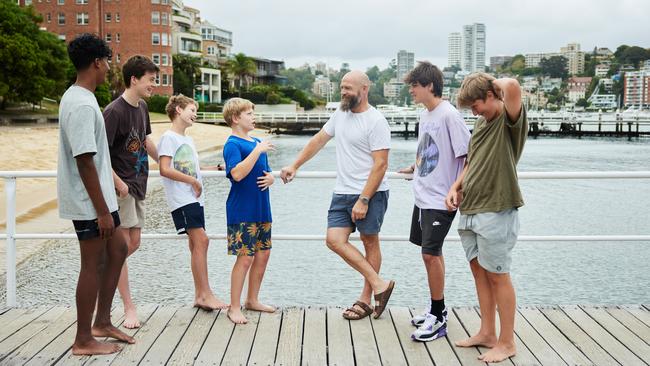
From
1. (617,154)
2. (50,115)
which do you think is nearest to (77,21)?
(50,115)

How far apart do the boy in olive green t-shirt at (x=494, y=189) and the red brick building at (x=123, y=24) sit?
7405 centimetres

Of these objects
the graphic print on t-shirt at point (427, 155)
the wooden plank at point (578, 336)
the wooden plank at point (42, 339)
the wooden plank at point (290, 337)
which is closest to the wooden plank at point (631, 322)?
the wooden plank at point (578, 336)

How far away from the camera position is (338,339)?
169 inches

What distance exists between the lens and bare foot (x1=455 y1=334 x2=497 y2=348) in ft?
13.6

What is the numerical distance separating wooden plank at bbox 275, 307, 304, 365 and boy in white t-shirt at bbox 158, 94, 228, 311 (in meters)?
0.47

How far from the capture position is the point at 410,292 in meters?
12.8

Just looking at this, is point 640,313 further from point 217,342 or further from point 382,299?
point 217,342

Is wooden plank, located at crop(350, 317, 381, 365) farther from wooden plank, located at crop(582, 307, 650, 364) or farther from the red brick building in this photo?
the red brick building

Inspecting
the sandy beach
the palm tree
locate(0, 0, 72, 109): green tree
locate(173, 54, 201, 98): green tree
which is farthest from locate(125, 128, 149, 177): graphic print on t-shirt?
the palm tree

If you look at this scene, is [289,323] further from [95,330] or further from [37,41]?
[37,41]

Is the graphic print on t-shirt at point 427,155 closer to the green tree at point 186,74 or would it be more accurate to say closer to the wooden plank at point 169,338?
the wooden plank at point 169,338

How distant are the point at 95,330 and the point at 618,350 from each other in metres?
2.93

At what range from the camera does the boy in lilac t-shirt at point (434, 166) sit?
429 centimetres

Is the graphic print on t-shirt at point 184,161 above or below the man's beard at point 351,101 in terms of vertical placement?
below
